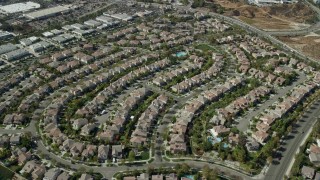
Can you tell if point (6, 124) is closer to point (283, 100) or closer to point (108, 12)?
point (283, 100)

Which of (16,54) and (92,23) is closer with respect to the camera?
(16,54)

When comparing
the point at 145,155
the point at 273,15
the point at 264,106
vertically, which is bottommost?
the point at 145,155

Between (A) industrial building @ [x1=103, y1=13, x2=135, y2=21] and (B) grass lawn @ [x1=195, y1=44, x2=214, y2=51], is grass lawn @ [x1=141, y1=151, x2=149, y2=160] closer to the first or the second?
(B) grass lawn @ [x1=195, y1=44, x2=214, y2=51]

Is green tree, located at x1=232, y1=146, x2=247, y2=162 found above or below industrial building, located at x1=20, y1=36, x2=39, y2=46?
below

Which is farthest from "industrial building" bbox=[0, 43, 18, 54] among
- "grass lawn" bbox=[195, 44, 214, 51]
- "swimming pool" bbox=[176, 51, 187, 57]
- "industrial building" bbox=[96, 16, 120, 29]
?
"grass lawn" bbox=[195, 44, 214, 51]

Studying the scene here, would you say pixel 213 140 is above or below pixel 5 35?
below

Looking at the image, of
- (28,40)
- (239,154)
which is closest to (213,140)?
(239,154)

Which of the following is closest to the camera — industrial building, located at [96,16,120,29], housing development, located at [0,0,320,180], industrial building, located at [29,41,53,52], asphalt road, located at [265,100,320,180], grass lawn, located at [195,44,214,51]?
asphalt road, located at [265,100,320,180]

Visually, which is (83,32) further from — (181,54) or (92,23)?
(181,54)
